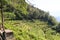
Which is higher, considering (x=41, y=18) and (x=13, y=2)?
(x=13, y=2)

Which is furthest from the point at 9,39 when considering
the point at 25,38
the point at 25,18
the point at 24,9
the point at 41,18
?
the point at 41,18

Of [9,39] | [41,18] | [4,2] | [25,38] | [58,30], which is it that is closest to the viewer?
[4,2]

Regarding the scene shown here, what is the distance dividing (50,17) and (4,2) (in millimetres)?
23701

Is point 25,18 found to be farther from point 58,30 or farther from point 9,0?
point 9,0

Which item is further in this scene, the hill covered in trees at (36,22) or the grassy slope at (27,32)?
the hill covered in trees at (36,22)

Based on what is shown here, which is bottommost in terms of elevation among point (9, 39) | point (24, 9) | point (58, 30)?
point (58, 30)

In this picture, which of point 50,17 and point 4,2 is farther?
point 50,17

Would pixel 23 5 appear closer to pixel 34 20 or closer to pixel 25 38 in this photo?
pixel 25 38

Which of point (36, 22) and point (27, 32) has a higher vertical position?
point (27, 32)

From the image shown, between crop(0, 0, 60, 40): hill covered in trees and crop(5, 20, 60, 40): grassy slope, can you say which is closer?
crop(5, 20, 60, 40): grassy slope

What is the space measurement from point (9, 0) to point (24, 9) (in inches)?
24.7

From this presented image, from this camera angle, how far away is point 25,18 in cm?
2652

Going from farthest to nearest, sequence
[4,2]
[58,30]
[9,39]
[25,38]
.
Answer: [58,30]
[25,38]
[9,39]
[4,2]

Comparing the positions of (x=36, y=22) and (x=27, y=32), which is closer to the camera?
(x=27, y=32)
